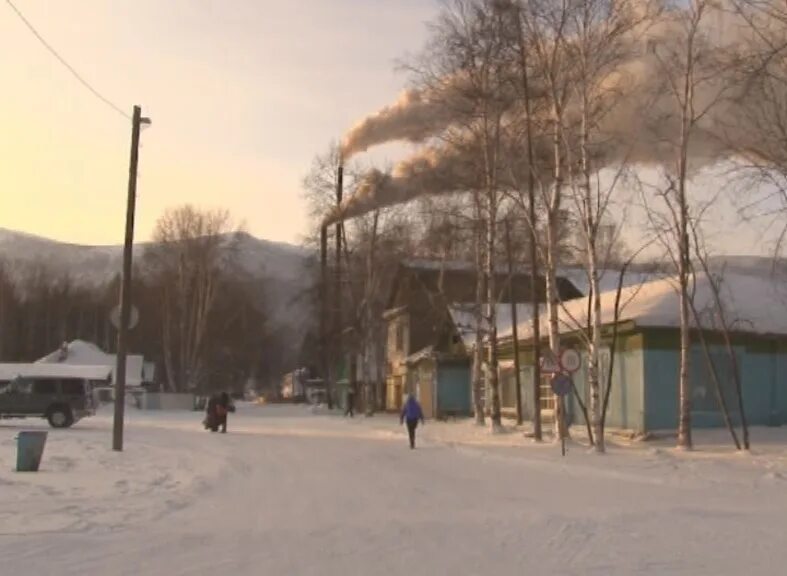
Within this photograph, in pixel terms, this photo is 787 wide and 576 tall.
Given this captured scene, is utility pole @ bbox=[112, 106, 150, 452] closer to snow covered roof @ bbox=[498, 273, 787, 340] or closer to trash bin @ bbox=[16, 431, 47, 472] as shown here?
trash bin @ bbox=[16, 431, 47, 472]

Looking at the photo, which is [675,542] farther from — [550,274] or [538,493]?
[550,274]

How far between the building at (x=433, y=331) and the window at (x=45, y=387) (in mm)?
15414

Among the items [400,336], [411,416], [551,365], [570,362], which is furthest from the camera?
[400,336]

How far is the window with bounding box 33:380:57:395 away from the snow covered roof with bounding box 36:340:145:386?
4561 cm

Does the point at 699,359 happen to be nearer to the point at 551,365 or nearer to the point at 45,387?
the point at 551,365

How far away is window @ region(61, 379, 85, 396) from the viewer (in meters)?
37.0

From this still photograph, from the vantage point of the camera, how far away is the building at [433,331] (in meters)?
47.8

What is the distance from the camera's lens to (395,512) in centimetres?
1295

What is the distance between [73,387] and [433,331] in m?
23.2

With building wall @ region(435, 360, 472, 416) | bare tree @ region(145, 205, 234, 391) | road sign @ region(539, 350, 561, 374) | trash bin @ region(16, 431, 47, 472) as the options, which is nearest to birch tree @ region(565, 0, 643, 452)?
road sign @ region(539, 350, 561, 374)

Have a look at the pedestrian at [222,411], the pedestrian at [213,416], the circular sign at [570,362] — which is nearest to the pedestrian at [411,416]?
the circular sign at [570,362]

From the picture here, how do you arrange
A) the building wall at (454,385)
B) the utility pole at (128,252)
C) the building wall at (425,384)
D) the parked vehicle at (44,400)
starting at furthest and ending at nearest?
the building wall at (425,384) → the building wall at (454,385) → the parked vehicle at (44,400) → the utility pole at (128,252)

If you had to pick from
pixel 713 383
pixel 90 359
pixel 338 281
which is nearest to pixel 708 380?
pixel 713 383

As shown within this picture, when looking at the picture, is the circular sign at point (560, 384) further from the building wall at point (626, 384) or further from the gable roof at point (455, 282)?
the gable roof at point (455, 282)
